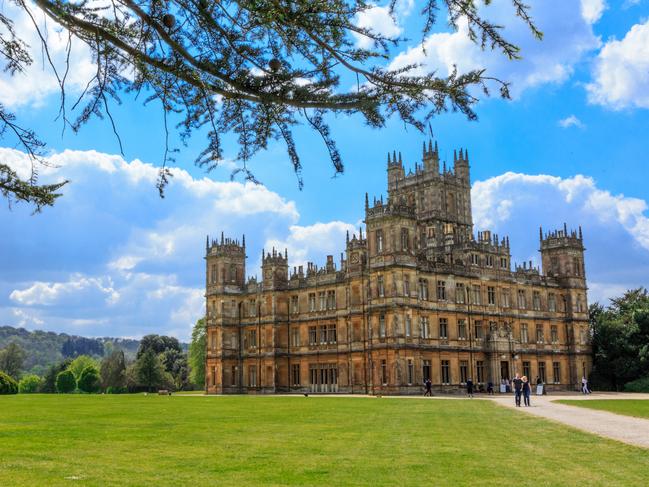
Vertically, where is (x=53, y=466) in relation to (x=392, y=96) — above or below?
below

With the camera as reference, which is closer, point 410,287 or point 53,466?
point 53,466

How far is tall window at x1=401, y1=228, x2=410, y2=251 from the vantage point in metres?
53.5

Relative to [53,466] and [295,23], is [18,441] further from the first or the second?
[295,23]

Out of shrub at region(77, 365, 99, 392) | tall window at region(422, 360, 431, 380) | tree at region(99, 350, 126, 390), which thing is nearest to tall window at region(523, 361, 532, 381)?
tall window at region(422, 360, 431, 380)

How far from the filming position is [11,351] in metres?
114

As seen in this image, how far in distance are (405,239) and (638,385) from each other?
76.0 feet

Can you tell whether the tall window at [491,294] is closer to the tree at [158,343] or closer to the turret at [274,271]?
the turret at [274,271]

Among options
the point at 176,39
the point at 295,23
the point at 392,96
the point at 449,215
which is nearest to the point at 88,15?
the point at 176,39

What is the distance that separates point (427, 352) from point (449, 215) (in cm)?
1977

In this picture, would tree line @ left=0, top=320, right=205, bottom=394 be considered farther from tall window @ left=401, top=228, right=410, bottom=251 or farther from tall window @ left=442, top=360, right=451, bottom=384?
tall window @ left=401, top=228, right=410, bottom=251

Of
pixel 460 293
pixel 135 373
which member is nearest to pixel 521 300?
pixel 460 293

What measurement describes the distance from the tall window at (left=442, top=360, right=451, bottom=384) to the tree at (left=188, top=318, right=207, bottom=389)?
33412mm

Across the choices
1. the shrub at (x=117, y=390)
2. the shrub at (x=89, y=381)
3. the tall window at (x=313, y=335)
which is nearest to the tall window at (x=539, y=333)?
the tall window at (x=313, y=335)

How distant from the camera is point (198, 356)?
8100 cm
